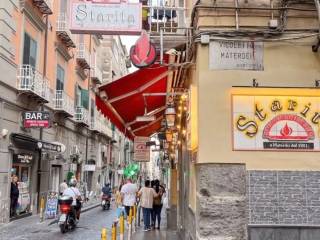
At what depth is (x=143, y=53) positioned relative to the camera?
25.3 ft

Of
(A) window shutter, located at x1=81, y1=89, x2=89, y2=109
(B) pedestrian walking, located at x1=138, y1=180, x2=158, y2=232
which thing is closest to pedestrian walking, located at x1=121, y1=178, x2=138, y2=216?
(B) pedestrian walking, located at x1=138, y1=180, x2=158, y2=232

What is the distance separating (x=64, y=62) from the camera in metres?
27.6

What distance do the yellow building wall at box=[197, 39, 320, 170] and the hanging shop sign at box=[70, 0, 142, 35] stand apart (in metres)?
1.34

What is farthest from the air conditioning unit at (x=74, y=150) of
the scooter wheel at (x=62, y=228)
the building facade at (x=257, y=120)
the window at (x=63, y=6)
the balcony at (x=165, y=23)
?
the building facade at (x=257, y=120)

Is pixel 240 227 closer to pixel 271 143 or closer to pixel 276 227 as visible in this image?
pixel 276 227

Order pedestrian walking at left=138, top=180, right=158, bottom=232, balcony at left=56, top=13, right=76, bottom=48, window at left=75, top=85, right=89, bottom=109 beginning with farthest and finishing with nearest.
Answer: window at left=75, top=85, right=89, bottom=109 < balcony at left=56, top=13, right=76, bottom=48 < pedestrian walking at left=138, top=180, right=158, bottom=232

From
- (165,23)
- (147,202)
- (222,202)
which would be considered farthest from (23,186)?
(222,202)

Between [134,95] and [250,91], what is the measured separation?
4.46 metres

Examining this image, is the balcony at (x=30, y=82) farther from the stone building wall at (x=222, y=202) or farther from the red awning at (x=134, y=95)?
the stone building wall at (x=222, y=202)

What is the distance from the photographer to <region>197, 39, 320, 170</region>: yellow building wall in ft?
23.3

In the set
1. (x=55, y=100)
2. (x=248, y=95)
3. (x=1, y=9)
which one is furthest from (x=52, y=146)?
(x=248, y=95)

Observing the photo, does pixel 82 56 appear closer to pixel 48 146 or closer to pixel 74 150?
pixel 74 150

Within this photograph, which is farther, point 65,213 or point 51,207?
point 51,207

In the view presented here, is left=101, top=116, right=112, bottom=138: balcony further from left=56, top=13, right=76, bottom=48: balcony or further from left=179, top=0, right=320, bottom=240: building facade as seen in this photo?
left=179, top=0, right=320, bottom=240: building facade
